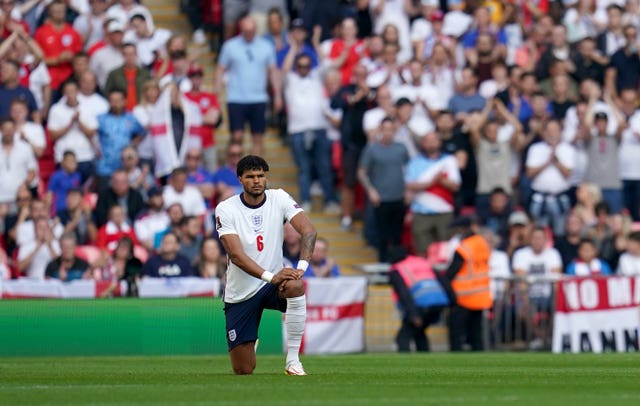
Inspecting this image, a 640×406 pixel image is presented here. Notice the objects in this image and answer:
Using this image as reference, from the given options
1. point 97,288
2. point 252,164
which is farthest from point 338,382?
point 97,288

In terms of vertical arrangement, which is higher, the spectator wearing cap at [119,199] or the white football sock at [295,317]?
the spectator wearing cap at [119,199]

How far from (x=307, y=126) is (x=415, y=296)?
453 centimetres

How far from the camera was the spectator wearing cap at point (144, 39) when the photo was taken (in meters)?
27.2

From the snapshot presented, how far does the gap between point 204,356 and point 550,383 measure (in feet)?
28.5

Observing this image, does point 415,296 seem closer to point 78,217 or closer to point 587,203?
point 587,203

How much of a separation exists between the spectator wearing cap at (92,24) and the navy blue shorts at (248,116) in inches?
99.1

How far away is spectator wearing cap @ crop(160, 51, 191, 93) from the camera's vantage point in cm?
2645

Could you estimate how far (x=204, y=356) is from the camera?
2206 cm

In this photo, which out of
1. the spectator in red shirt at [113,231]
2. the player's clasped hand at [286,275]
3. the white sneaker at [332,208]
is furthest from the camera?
the white sneaker at [332,208]

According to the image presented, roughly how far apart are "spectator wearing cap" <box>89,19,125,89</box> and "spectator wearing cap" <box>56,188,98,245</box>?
8.65 ft

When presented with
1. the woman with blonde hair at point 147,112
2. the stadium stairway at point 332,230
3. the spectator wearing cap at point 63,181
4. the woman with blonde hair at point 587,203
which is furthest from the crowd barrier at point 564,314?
the spectator wearing cap at point 63,181

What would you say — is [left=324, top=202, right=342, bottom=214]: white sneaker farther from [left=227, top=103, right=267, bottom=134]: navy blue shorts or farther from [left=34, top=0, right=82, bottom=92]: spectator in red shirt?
[left=34, top=0, right=82, bottom=92]: spectator in red shirt

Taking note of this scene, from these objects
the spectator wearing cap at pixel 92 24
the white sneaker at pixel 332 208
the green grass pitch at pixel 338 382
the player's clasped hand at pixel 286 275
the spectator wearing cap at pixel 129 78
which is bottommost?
the green grass pitch at pixel 338 382

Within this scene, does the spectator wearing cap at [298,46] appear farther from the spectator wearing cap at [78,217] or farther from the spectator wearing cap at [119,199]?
the spectator wearing cap at [78,217]
